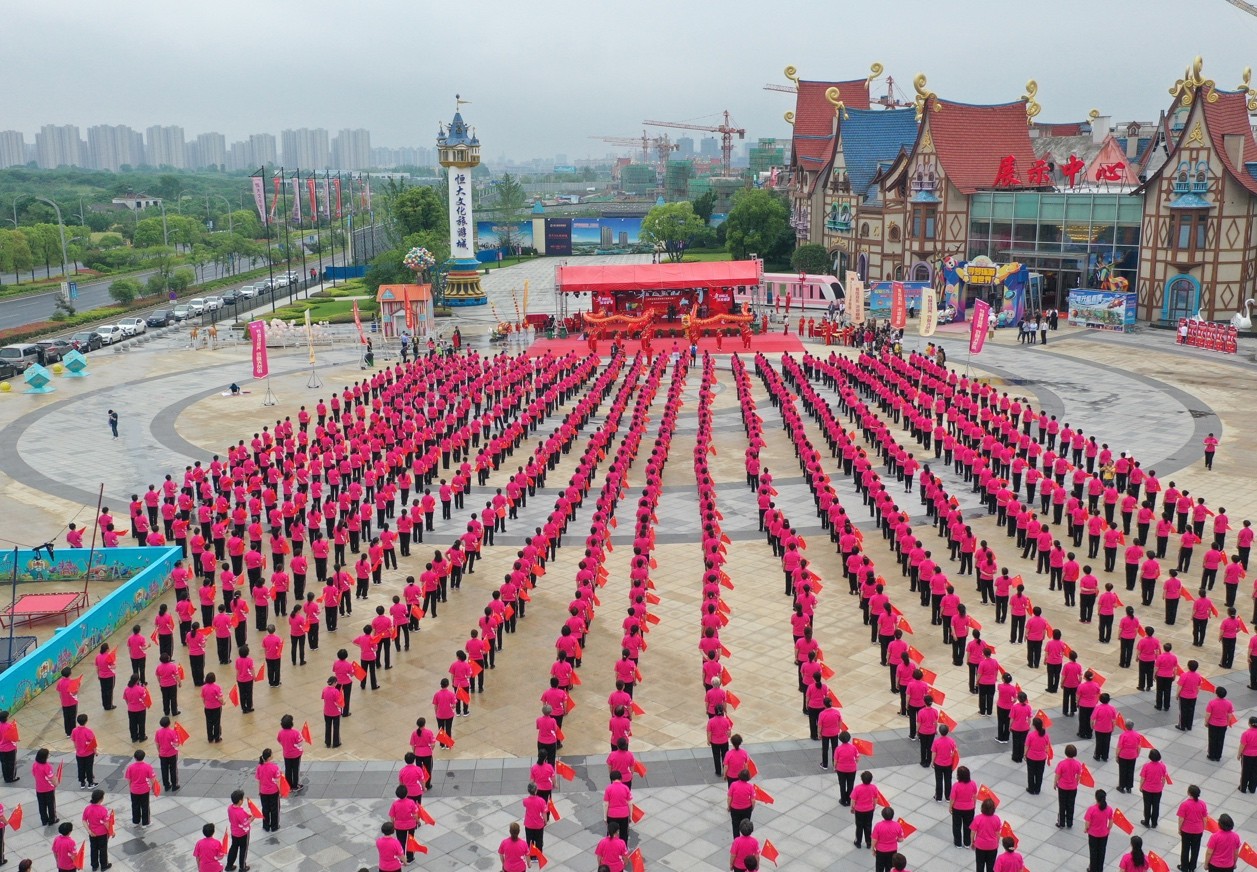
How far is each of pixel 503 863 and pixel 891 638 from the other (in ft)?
25.6

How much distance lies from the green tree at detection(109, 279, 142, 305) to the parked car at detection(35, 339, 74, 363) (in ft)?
60.1

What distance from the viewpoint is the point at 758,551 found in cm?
2308

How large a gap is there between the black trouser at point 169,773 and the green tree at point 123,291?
221 feet

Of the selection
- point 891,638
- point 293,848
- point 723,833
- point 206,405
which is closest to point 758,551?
point 891,638

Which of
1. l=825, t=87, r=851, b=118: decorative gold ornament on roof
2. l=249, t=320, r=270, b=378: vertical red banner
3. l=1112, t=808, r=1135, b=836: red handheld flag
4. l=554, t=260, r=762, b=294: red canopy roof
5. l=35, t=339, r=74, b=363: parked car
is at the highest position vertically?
l=825, t=87, r=851, b=118: decorative gold ornament on roof

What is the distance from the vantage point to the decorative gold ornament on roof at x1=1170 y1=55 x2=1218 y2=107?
167 feet

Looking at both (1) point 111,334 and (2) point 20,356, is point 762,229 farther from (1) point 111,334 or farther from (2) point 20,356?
(2) point 20,356

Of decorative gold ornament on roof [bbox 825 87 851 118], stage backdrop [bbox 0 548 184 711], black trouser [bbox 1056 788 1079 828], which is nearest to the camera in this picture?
black trouser [bbox 1056 788 1079 828]

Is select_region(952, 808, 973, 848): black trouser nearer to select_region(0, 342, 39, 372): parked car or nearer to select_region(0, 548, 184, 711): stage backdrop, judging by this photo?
select_region(0, 548, 184, 711): stage backdrop

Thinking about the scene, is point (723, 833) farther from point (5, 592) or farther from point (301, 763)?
point (5, 592)

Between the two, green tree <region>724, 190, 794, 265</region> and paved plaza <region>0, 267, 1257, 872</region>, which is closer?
paved plaza <region>0, 267, 1257, 872</region>

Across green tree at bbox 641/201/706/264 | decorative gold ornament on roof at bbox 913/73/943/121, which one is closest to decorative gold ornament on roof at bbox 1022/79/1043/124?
decorative gold ornament on roof at bbox 913/73/943/121

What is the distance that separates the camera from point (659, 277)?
5234cm

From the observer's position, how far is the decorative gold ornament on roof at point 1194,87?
51.0 metres
